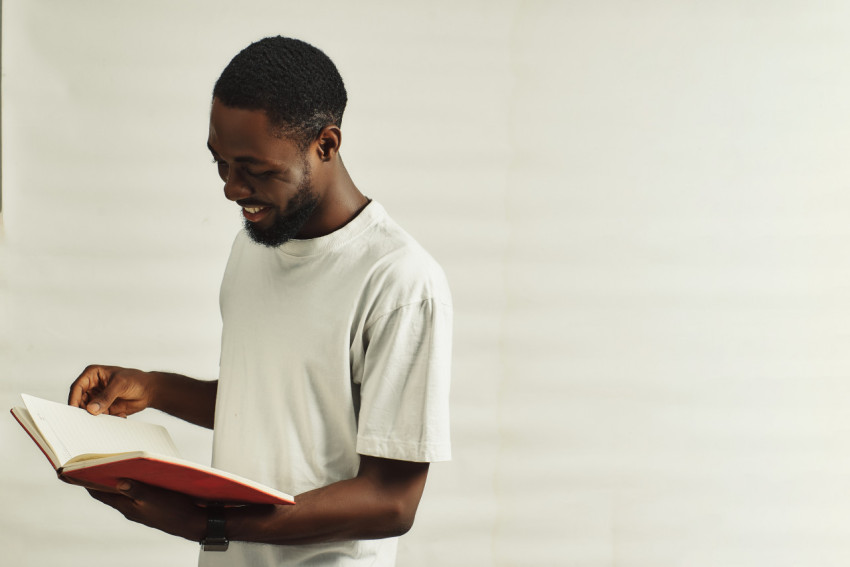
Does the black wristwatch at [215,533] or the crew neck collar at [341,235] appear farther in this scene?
the crew neck collar at [341,235]

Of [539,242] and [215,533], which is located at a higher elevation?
[539,242]

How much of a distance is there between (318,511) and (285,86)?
50 centimetres

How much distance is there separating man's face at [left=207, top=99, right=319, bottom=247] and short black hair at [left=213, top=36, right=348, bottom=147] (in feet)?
0.04

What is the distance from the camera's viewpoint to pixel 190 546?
1.91m

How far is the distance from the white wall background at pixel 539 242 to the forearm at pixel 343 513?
98 cm

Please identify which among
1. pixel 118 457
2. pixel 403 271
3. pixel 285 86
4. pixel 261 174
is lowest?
pixel 118 457

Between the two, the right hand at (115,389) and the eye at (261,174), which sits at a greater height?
the eye at (261,174)

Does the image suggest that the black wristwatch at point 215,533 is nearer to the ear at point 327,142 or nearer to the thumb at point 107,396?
the thumb at point 107,396

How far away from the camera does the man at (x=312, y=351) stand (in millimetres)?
980

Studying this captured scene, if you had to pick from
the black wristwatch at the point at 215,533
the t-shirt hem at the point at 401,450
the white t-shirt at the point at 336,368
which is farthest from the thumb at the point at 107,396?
the t-shirt hem at the point at 401,450

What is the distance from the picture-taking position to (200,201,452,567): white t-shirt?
995 mm

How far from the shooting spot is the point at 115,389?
1204 millimetres

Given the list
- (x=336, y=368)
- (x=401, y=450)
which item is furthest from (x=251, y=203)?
(x=401, y=450)

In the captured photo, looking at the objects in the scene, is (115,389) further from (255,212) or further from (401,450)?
(401,450)
